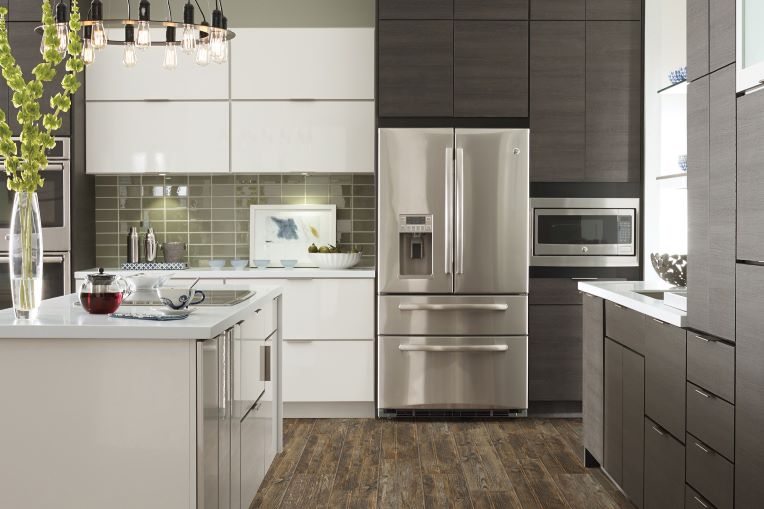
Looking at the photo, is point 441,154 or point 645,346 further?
point 441,154

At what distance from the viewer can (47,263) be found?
4.58 metres

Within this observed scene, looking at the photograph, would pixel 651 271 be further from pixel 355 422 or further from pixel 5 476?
pixel 5 476

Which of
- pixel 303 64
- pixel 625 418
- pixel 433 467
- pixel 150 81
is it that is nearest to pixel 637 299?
pixel 625 418

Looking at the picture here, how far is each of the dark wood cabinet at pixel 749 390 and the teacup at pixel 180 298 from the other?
5.42 feet

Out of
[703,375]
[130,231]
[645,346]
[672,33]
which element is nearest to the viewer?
[703,375]

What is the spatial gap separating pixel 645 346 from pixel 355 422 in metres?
2.19

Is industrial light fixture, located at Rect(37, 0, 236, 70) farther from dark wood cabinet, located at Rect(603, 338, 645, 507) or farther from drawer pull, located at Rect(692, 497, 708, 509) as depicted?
drawer pull, located at Rect(692, 497, 708, 509)

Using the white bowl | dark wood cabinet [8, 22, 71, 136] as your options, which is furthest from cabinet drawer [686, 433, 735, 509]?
dark wood cabinet [8, 22, 71, 136]

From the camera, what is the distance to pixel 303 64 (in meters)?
4.73

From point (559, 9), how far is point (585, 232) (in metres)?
1.36

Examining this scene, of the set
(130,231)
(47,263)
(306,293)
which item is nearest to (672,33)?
(306,293)

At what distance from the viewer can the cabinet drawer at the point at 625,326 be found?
2881 mm

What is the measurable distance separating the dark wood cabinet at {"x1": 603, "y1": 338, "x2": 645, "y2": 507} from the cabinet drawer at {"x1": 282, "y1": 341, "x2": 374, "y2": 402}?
169 centimetres

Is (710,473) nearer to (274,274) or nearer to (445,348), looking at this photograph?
(445,348)
